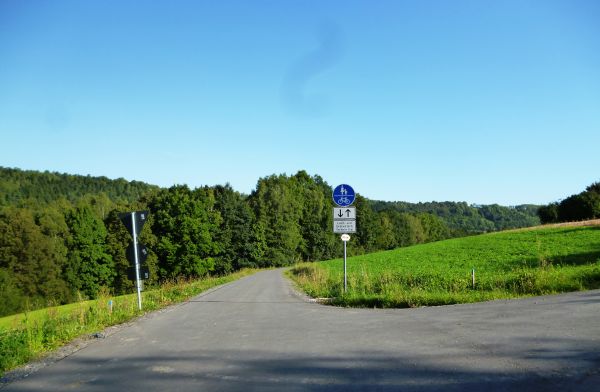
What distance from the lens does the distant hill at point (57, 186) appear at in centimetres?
11766

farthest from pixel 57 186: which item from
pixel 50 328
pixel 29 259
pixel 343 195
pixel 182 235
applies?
pixel 50 328

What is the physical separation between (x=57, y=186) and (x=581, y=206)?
143 m

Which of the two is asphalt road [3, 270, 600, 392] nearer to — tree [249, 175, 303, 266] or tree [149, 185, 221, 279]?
tree [149, 185, 221, 279]

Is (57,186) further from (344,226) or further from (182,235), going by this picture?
(344,226)

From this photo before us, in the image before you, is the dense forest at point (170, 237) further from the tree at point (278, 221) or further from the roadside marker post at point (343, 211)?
the roadside marker post at point (343, 211)

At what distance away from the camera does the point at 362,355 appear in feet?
19.7

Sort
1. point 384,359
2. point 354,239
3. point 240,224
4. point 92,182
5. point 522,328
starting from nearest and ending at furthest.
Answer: point 384,359, point 522,328, point 240,224, point 354,239, point 92,182

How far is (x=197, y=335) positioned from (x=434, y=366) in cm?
487

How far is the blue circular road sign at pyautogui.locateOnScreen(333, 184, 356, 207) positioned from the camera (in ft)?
50.3

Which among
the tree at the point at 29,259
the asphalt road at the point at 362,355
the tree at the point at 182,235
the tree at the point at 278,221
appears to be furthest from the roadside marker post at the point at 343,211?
the tree at the point at 278,221

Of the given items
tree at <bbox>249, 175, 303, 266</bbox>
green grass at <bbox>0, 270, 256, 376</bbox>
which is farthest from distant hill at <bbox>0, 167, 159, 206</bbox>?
green grass at <bbox>0, 270, 256, 376</bbox>

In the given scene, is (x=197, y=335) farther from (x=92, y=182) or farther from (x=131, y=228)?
(x=92, y=182)

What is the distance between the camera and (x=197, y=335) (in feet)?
27.8

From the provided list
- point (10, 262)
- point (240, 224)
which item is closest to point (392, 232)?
point (240, 224)
